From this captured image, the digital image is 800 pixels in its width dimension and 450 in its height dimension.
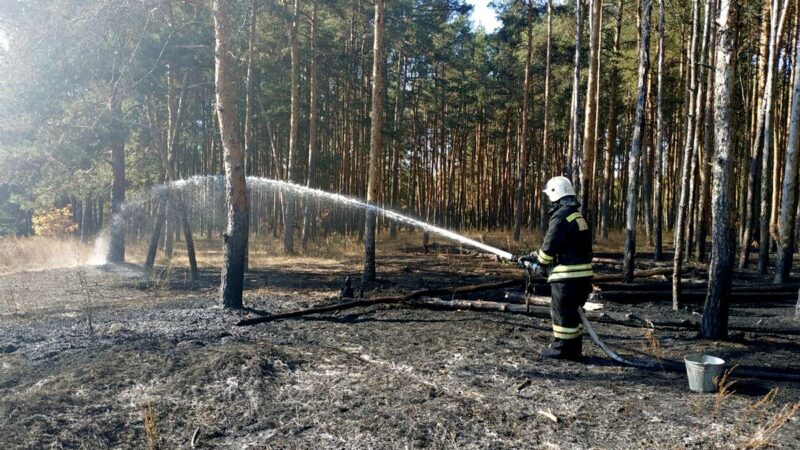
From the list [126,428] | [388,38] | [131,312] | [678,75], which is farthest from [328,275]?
[678,75]

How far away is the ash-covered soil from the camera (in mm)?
4574

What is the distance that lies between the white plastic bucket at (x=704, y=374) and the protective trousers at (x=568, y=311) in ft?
4.60

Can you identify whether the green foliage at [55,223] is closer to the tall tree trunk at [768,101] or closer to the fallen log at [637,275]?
the fallen log at [637,275]

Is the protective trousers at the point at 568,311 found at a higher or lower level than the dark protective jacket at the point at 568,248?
lower

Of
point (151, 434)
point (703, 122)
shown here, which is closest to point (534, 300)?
point (151, 434)

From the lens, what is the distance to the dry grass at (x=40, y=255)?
709 inches

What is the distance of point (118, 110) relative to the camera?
16.2m

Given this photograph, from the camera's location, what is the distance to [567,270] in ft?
22.0

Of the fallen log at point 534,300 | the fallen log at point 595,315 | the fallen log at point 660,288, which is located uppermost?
the fallen log at point 660,288

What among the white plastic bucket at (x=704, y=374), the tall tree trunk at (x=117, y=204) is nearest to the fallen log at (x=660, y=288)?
the white plastic bucket at (x=704, y=374)

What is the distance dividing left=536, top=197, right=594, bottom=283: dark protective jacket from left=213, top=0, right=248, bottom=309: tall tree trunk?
517 cm

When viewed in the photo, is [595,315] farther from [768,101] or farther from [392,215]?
[768,101]

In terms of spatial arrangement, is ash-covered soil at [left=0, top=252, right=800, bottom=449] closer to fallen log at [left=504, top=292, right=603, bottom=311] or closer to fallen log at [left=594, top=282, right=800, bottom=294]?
fallen log at [left=504, top=292, right=603, bottom=311]

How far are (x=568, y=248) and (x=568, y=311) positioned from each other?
0.75 m
